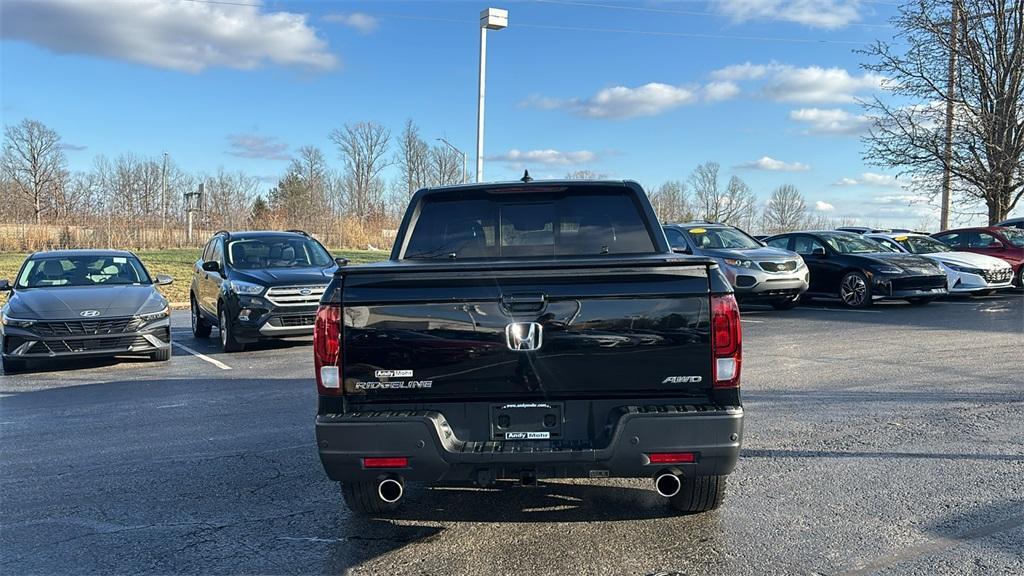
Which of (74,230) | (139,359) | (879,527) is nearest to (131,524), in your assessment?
(879,527)

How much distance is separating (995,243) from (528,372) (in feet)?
59.9

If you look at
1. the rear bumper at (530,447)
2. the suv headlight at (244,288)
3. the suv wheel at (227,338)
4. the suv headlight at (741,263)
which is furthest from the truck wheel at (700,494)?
the suv headlight at (741,263)

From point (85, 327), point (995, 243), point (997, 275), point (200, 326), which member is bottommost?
point (200, 326)

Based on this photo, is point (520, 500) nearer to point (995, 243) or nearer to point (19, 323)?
point (19, 323)

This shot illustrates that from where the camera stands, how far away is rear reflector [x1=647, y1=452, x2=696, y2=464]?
3.52 metres

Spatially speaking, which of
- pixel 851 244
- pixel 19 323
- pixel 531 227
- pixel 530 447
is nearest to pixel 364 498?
pixel 530 447

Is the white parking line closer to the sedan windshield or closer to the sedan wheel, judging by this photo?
the sedan wheel

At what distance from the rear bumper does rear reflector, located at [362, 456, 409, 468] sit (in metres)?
0.02

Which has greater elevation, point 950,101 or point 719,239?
point 950,101

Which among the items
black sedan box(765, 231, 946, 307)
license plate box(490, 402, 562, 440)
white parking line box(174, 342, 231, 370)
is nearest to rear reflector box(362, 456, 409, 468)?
license plate box(490, 402, 562, 440)

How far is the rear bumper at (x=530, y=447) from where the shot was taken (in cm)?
349

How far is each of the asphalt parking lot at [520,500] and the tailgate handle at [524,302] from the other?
1248 millimetres

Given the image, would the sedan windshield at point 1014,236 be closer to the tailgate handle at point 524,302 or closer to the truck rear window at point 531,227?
the truck rear window at point 531,227

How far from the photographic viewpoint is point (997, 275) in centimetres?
1603
